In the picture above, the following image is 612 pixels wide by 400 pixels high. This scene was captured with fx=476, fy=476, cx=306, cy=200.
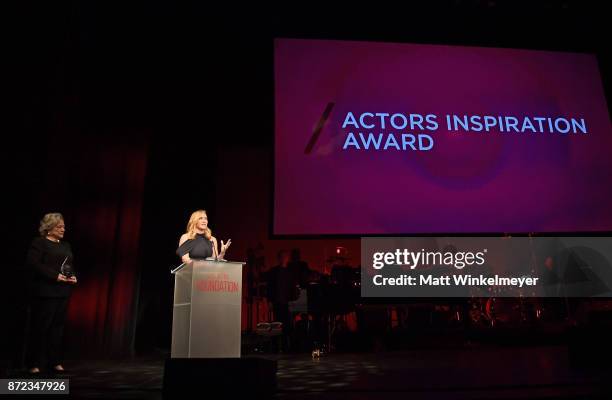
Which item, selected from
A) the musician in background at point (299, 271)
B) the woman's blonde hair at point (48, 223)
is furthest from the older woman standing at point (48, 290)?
the musician in background at point (299, 271)

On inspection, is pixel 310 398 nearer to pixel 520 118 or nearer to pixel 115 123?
pixel 115 123

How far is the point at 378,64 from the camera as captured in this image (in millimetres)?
5223

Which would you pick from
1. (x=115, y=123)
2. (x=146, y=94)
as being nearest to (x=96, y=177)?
(x=115, y=123)

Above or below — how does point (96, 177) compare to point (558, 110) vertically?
below

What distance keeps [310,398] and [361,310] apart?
12.6ft

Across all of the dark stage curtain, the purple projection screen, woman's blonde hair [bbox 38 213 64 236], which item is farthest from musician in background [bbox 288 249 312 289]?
woman's blonde hair [bbox 38 213 64 236]

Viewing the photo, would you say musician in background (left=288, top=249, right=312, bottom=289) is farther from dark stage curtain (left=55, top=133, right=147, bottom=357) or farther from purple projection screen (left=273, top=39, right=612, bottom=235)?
dark stage curtain (left=55, top=133, right=147, bottom=357)

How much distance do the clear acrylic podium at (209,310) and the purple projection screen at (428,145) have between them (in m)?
1.81

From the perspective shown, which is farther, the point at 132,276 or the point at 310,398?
the point at 132,276

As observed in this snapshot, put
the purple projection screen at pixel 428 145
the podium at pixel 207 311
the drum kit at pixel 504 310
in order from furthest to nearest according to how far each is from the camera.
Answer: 1. the drum kit at pixel 504 310
2. the purple projection screen at pixel 428 145
3. the podium at pixel 207 311

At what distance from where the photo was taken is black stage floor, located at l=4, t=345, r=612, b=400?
8.32 ft

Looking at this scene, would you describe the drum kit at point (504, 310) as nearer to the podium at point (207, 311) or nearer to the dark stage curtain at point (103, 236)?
the podium at point (207, 311)

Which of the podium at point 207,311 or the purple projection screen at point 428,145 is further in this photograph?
the purple projection screen at point 428,145

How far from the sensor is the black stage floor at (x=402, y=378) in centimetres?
254
